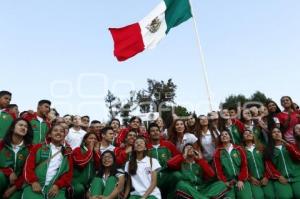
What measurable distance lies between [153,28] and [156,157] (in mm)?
5281

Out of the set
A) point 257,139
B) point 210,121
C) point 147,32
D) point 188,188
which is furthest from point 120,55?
point 188,188

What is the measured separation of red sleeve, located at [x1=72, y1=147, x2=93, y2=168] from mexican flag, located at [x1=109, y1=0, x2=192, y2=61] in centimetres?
511

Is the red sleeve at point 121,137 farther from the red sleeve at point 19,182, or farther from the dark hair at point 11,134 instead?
the red sleeve at point 19,182

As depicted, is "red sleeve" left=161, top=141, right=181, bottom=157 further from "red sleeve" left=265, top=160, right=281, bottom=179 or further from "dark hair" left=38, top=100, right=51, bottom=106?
"dark hair" left=38, top=100, right=51, bottom=106

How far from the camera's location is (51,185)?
18.4 ft

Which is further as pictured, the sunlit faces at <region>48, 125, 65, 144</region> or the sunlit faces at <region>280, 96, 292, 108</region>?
the sunlit faces at <region>280, 96, 292, 108</region>

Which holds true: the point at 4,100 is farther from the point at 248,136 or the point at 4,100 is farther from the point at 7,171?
the point at 248,136

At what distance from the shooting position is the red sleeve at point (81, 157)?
20.7ft

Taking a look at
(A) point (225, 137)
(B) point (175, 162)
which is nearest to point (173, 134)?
(A) point (225, 137)

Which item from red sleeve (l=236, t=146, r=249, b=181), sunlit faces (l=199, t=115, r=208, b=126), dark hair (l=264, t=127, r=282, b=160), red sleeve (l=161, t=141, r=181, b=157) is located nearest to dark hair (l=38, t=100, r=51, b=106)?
red sleeve (l=161, t=141, r=181, b=157)

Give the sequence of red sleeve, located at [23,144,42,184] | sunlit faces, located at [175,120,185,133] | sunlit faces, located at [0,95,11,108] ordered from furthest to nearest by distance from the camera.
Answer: sunlit faces, located at [175,120,185,133] < sunlit faces, located at [0,95,11,108] < red sleeve, located at [23,144,42,184]

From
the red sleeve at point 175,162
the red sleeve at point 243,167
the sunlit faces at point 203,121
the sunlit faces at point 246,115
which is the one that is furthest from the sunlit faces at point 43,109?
the sunlit faces at point 246,115

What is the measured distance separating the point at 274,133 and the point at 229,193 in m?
1.56

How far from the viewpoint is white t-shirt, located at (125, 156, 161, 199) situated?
19.9ft
